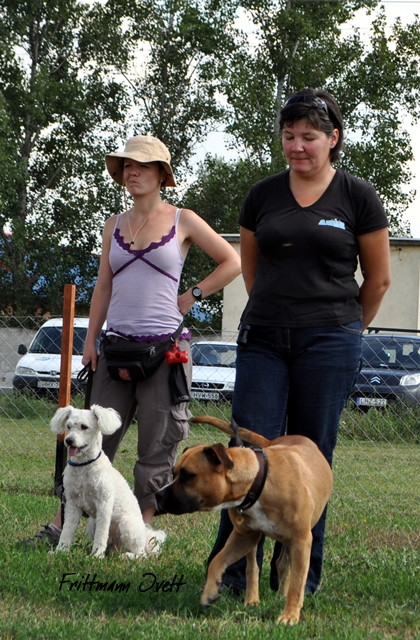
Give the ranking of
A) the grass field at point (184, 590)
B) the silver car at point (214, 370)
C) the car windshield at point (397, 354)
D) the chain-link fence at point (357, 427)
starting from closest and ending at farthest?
the grass field at point (184, 590) → the chain-link fence at point (357, 427) → the silver car at point (214, 370) → the car windshield at point (397, 354)

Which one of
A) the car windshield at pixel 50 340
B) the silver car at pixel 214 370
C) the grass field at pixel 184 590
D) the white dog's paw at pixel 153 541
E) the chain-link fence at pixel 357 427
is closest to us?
the grass field at pixel 184 590

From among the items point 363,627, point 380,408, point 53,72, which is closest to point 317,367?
point 363,627

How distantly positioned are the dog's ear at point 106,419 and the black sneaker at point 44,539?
2.24 ft

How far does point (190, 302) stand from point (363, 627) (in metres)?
1.99

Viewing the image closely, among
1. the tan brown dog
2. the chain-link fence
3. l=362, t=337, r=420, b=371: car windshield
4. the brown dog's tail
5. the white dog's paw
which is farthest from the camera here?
l=362, t=337, r=420, b=371: car windshield

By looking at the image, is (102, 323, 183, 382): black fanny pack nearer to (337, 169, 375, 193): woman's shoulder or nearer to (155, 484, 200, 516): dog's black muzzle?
(155, 484, 200, 516): dog's black muzzle

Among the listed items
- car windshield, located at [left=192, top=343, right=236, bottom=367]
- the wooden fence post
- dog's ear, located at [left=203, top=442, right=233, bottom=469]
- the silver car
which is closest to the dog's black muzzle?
dog's ear, located at [left=203, top=442, right=233, bottom=469]

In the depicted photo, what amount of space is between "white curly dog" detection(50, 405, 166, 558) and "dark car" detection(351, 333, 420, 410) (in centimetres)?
590

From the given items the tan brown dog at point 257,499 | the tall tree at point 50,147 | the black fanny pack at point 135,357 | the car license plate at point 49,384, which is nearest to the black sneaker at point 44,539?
the black fanny pack at point 135,357

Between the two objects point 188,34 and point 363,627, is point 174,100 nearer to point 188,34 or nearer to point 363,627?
point 188,34

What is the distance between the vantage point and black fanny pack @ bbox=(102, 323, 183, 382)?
4.98m

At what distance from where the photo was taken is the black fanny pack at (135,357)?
4980 mm

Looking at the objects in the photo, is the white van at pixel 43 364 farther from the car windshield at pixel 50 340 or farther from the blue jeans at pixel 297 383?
the blue jeans at pixel 297 383

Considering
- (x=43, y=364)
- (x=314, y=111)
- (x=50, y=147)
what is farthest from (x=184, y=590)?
(x=50, y=147)
